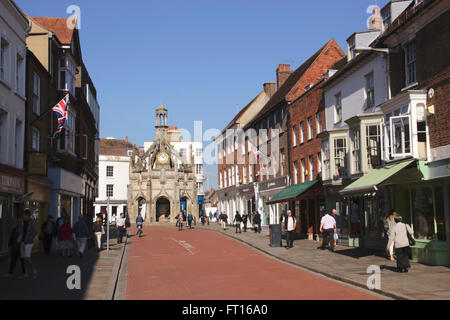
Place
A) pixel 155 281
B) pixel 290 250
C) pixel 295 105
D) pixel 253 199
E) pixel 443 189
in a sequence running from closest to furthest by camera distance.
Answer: pixel 155 281
pixel 443 189
pixel 290 250
pixel 295 105
pixel 253 199

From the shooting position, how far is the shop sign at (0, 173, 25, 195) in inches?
703

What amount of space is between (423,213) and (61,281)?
11813 mm

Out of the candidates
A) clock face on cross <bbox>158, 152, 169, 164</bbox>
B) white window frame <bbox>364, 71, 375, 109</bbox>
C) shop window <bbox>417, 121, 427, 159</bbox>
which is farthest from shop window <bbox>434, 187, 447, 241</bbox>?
clock face on cross <bbox>158, 152, 169, 164</bbox>

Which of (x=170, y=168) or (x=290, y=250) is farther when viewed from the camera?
(x=170, y=168)

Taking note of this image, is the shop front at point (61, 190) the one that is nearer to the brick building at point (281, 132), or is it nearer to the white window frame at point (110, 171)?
the brick building at point (281, 132)

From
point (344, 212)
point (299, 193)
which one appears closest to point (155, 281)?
point (344, 212)

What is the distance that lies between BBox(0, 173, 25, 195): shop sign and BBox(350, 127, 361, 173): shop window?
14074 mm

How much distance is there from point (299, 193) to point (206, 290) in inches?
661

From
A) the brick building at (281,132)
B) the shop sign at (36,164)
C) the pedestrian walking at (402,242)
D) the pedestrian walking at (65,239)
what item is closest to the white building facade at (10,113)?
the shop sign at (36,164)

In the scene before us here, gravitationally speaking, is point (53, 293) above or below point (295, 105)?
below

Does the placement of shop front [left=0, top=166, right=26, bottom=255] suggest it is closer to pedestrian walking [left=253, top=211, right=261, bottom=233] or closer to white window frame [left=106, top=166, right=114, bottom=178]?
pedestrian walking [left=253, top=211, right=261, bottom=233]

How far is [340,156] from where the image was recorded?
24281 mm
